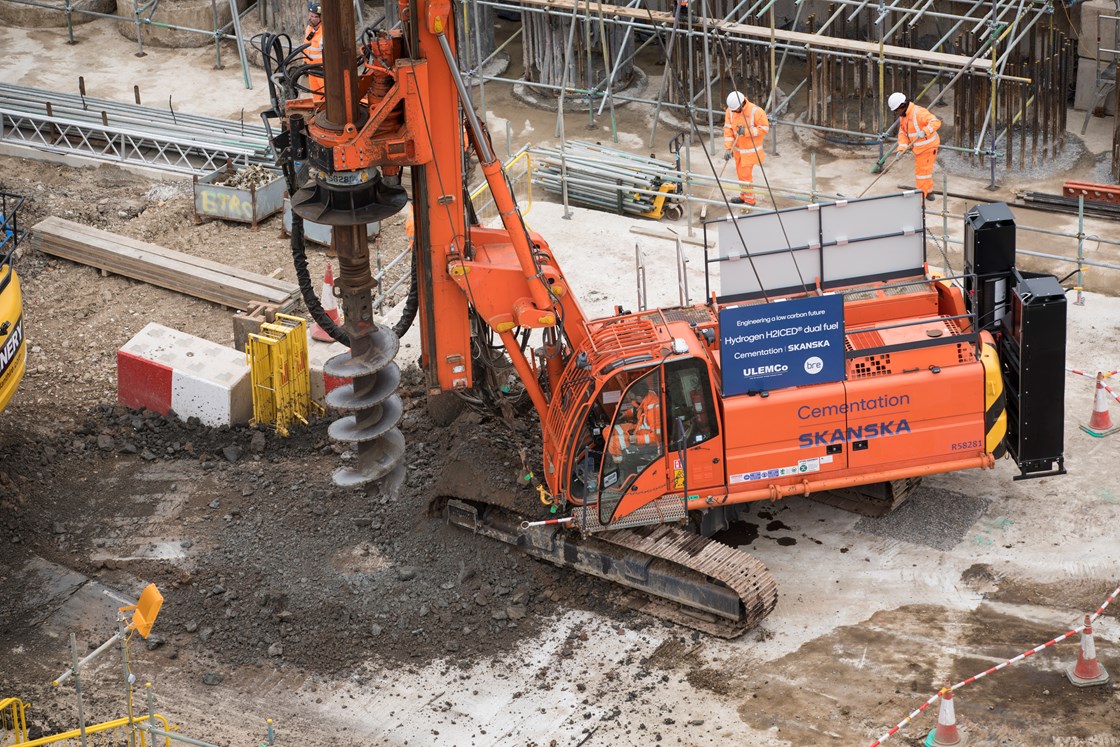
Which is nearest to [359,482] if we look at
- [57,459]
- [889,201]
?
[57,459]

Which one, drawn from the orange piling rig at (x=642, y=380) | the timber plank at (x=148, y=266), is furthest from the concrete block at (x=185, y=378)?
the orange piling rig at (x=642, y=380)

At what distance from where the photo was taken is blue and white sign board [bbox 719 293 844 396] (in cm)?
1436

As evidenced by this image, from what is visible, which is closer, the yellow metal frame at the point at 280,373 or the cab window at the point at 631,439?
the cab window at the point at 631,439

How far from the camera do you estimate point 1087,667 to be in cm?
1340

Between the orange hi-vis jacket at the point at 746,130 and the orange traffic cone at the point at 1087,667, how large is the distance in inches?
372

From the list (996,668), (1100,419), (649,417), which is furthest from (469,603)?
(1100,419)

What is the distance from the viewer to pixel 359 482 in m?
14.6

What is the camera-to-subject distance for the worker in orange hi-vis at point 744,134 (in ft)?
70.0

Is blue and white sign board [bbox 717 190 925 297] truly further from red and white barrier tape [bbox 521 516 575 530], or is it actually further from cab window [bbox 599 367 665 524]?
red and white barrier tape [bbox 521 516 575 530]

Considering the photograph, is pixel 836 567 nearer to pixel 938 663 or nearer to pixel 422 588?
pixel 938 663

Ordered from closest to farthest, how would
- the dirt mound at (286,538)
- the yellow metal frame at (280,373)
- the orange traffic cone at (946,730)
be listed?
the orange traffic cone at (946,730)
the dirt mound at (286,538)
the yellow metal frame at (280,373)

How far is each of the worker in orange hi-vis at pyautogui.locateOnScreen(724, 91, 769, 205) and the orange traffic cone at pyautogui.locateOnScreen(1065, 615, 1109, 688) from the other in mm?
9115

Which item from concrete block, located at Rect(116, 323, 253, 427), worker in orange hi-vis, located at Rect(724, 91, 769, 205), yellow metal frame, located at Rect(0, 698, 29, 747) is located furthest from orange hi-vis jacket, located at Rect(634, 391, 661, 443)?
worker in orange hi-vis, located at Rect(724, 91, 769, 205)

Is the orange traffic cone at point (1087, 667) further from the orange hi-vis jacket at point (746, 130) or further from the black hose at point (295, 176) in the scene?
the orange hi-vis jacket at point (746, 130)
